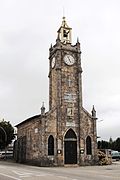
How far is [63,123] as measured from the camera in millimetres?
43531

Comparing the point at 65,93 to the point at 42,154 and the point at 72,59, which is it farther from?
the point at 42,154

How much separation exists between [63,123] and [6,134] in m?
24.7

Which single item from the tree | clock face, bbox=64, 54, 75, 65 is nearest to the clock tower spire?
clock face, bbox=64, 54, 75, 65

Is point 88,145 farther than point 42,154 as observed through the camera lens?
Yes

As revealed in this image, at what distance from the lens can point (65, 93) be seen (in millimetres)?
44562

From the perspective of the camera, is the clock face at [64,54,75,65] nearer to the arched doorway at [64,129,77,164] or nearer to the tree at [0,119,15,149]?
the arched doorway at [64,129,77,164]

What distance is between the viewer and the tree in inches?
2540

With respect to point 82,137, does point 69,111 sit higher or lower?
higher

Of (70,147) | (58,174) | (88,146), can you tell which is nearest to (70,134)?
(70,147)

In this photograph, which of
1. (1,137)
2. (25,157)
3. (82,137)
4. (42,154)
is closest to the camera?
(42,154)

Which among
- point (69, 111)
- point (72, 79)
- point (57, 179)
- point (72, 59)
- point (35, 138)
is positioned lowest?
point (57, 179)

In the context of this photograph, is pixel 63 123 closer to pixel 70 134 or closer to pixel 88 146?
pixel 70 134

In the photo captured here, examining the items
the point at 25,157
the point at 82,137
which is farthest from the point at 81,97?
the point at 25,157

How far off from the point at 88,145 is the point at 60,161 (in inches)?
196
